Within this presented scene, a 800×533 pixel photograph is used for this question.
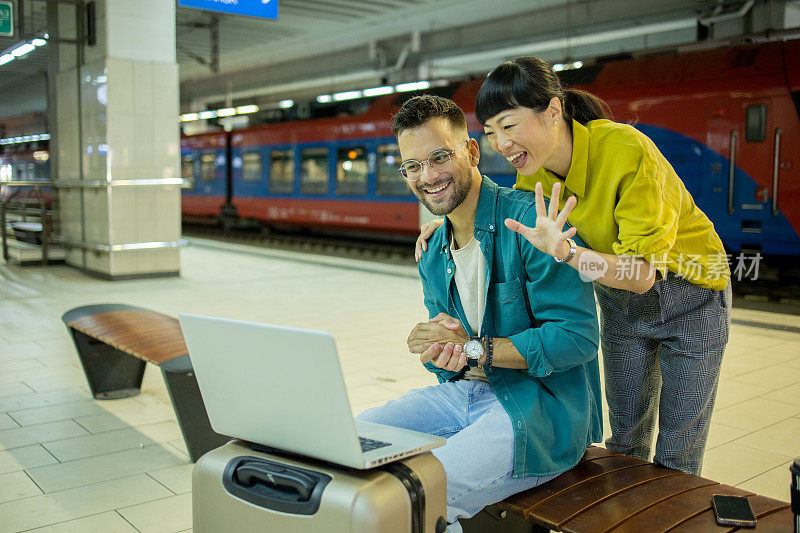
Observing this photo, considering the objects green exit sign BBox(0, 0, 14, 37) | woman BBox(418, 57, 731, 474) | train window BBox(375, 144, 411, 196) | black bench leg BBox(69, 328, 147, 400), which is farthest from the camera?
→ train window BBox(375, 144, 411, 196)

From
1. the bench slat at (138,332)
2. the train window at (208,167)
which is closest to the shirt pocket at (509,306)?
the bench slat at (138,332)

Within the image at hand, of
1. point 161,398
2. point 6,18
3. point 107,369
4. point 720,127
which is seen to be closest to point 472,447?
point 161,398

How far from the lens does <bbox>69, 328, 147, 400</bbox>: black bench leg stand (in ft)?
15.4

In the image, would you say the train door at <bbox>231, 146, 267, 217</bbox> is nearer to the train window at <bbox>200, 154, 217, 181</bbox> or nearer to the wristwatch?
the train window at <bbox>200, 154, 217, 181</bbox>

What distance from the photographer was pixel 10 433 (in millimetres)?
3980

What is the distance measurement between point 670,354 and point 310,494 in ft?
4.59

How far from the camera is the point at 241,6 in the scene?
7645 millimetres

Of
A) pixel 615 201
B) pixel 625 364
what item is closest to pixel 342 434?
pixel 615 201

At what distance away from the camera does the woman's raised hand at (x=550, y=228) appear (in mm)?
1846

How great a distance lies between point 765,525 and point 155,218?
9408mm

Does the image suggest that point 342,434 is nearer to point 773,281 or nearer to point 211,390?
point 211,390

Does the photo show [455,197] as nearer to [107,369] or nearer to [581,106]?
[581,106]

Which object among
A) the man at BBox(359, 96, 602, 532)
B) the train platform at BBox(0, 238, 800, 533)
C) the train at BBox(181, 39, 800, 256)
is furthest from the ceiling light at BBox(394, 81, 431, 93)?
the man at BBox(359, 96, 602, 532)

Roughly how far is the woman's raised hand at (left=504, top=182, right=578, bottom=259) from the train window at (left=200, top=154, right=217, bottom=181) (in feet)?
59.6
